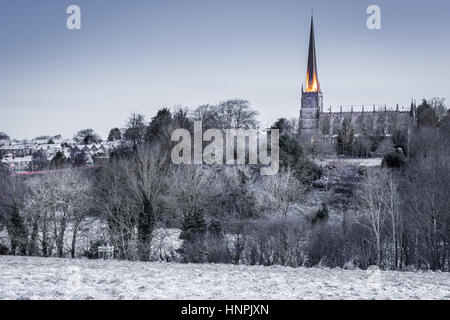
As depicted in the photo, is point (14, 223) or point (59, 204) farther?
point (59, 204)

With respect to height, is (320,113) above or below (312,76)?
below

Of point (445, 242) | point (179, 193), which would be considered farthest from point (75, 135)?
point (445, 242)

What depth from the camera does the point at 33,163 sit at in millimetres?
60188

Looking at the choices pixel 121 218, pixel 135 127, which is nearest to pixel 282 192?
pixel 121 218

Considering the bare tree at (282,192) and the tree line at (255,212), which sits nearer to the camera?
the tree line at (255,212)

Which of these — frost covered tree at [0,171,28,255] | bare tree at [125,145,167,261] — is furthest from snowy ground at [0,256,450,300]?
frost covered tree at [0,171,28,255]

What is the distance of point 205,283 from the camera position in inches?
396

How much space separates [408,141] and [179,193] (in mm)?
22060

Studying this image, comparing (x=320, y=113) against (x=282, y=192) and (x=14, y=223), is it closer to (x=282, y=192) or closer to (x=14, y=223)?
(x=282, y=192)

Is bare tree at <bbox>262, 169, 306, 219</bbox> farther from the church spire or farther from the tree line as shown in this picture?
the church spire

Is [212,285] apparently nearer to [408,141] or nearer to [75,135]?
[408,141]

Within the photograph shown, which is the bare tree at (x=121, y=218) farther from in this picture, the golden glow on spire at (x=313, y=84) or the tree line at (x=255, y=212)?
the golden glow on spire at (x=313, y=84)

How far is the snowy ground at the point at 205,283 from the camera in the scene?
890 cm

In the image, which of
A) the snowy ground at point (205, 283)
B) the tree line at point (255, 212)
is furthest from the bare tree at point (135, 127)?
the snowy ground at point (205, 283)
